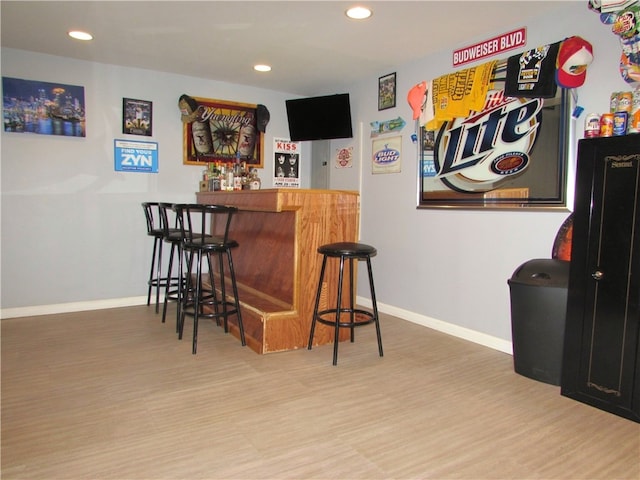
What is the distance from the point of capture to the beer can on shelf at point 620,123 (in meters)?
2.40

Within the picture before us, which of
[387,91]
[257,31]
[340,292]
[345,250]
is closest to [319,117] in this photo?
[387,91]

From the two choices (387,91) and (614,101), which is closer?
(614,101)

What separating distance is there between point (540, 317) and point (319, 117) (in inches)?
128

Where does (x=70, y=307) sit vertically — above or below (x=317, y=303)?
below

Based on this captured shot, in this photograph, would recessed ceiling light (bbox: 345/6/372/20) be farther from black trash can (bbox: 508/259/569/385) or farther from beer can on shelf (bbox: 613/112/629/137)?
black trash can (bbox: 508/259/569/385)

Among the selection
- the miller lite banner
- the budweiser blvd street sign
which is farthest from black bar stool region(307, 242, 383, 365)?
the budweiser blvd street sign

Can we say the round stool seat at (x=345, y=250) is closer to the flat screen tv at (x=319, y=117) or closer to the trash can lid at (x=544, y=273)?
the trash can lid at (x=544, y=273)

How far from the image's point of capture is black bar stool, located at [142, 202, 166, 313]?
4.04m

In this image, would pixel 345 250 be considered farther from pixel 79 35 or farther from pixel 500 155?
pixel 79 35

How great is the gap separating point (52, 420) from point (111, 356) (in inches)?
36.1

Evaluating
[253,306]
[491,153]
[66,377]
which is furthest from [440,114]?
[66,377]

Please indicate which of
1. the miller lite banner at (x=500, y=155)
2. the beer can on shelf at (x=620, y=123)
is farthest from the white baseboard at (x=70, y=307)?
the beer can on shelf at (x=620, y=123)

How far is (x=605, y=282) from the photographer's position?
231 centimetres

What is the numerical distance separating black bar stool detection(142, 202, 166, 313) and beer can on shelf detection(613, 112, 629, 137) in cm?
335
